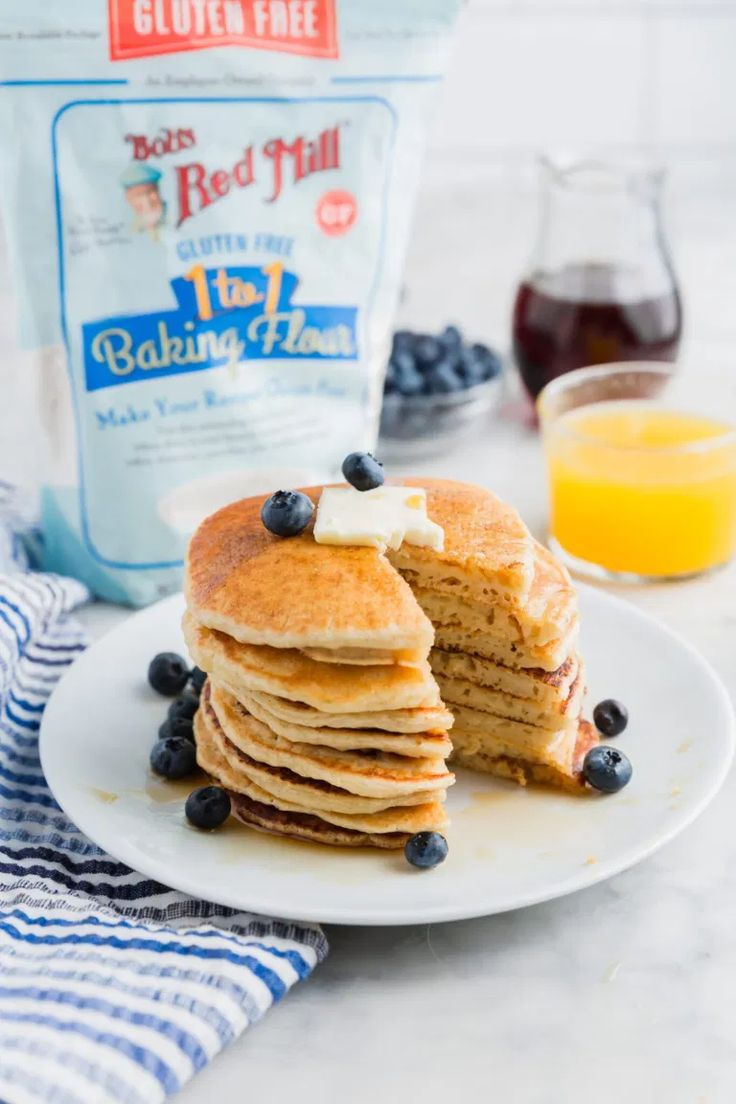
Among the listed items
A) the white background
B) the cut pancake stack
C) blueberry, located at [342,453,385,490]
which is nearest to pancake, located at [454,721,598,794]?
the cut pancake stack

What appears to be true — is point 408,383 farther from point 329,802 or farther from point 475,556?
point 329,802

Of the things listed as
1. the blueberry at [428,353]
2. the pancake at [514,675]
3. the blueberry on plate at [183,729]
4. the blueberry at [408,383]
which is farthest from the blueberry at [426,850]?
the blueberry at [428,353]

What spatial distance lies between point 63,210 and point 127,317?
225mm

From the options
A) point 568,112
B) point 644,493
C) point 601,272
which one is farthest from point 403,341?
point 568,112

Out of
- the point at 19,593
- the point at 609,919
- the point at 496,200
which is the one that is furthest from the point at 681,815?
the point at 496,200

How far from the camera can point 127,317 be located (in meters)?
2.49

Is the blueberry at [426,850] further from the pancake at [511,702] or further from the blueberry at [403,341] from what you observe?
the blueberry at [403,341]

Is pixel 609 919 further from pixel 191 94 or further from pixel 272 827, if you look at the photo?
pixel 191 94

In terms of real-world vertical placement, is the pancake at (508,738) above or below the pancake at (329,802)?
below

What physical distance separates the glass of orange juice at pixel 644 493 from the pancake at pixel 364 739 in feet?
3.33

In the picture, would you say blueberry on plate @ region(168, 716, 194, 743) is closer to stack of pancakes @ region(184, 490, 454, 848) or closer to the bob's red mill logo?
stack of pancakes @ region(184, 490, 454, 848)

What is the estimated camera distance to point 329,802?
182cm

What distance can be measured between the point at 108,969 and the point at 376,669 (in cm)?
51

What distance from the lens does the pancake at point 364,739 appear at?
5.93ft
